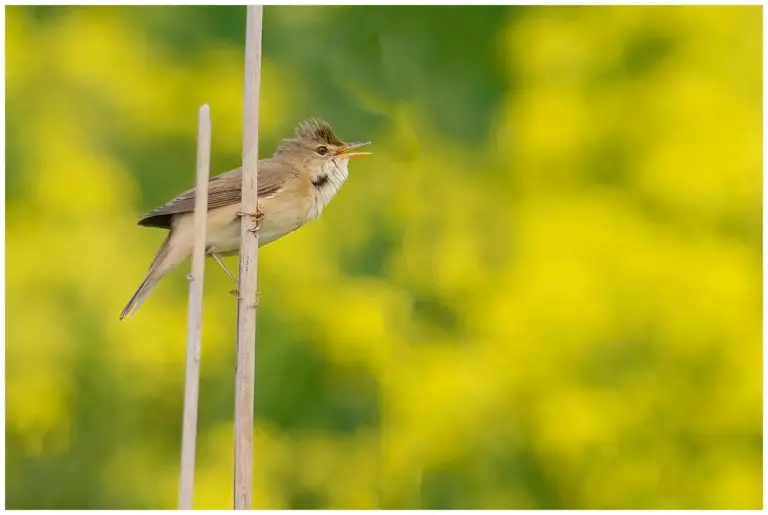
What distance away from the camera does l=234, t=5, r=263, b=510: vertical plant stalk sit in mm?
2490

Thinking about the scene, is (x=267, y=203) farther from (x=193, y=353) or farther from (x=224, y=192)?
(x=193, y=353)

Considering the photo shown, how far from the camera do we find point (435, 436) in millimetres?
5711

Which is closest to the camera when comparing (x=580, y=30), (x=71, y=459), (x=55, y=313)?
(x=71, y=459)

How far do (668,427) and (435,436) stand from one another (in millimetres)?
1448

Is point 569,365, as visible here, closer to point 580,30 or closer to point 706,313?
point 706,313

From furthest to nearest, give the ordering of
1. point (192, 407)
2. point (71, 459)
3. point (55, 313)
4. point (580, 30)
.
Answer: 1. point (580, 30)
2. point (55, 313)
3. point (71, 459)
4. point (192, 407)

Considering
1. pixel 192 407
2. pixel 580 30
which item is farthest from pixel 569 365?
pixel 192 407

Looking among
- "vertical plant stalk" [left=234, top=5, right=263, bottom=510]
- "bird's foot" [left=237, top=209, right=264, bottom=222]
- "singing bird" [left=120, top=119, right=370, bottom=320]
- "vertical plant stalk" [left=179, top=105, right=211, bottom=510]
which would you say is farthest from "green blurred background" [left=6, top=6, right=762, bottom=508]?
"vertical plant stalk" [left=179, top=105, right=211, bottom=510]

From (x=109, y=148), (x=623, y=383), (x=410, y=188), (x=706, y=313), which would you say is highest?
(x=109, y=148)

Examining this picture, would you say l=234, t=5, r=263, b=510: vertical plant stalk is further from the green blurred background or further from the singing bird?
the green blurred background

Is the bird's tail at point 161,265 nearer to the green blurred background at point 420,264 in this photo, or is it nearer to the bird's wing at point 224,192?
the bird's wing at point 224,192

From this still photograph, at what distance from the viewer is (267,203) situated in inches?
139

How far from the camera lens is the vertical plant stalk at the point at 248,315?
249 cm

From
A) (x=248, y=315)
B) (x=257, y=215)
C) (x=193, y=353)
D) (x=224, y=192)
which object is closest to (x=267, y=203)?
(x=224, y=192)
